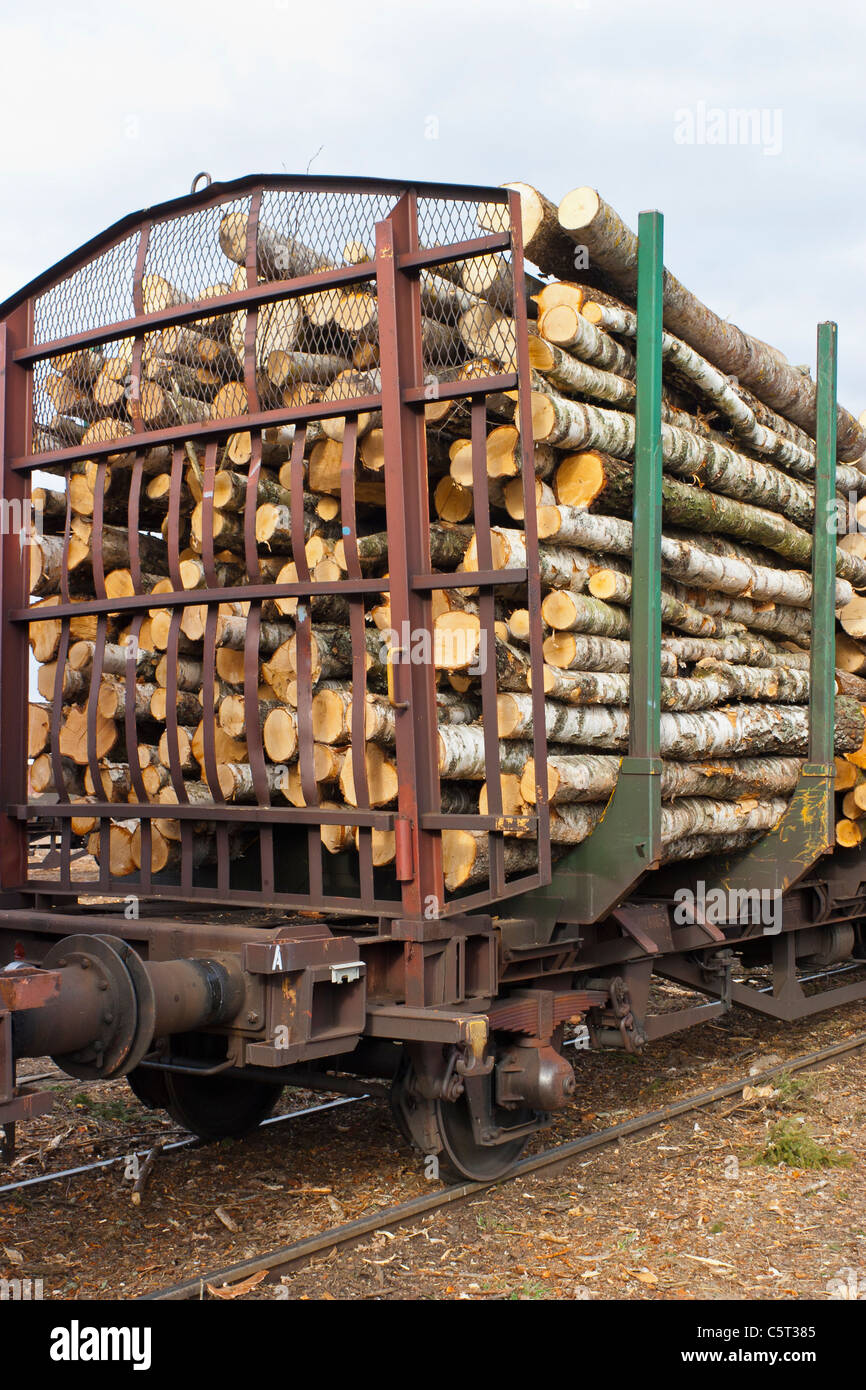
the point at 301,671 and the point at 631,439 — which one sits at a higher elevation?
the point at 631,439

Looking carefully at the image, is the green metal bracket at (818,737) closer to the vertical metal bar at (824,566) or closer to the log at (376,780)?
the vertical metal bar at (824,566)

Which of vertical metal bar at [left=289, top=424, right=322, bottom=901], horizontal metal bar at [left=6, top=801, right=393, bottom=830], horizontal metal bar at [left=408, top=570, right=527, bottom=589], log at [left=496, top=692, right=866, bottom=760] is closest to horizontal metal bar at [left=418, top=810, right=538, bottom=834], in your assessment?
horizontal metal bar at [left=6, top=801, right=393, bottom=830]

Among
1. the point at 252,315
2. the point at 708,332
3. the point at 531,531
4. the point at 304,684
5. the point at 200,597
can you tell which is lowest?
the point at 304,684

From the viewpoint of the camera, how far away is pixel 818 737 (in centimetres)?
727

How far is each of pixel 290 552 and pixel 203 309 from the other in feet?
3.79

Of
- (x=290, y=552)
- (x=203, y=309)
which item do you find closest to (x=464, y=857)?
(x=290, y=552)

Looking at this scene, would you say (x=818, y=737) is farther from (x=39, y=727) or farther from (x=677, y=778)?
(x=39, y=727)

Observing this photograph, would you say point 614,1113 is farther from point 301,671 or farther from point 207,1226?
point 301,671

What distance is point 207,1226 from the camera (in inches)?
198

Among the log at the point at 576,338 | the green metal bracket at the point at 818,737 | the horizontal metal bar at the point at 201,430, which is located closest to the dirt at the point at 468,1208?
the green metal bracket at the point at 818,737
